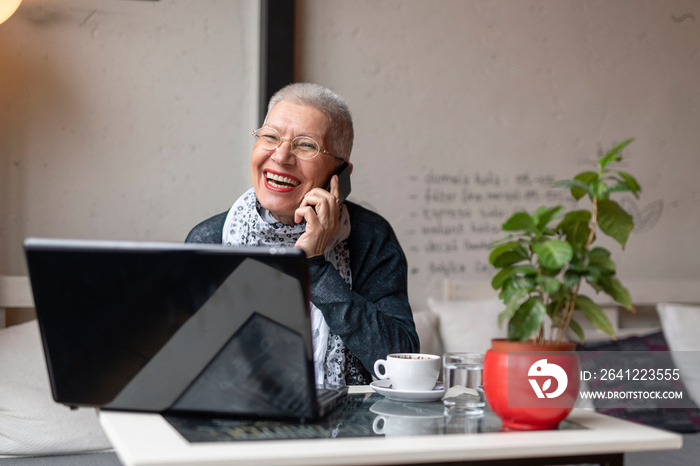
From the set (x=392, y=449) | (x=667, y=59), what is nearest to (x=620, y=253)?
(x=667, y=59)

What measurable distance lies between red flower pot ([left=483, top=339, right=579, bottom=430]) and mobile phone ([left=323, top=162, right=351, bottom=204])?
2.54 ft

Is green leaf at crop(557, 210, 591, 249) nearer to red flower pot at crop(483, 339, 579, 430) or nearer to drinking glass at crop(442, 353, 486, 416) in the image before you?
red flower pot at crop(483, 339, 579, 430)

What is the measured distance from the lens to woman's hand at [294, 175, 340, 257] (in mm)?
1437

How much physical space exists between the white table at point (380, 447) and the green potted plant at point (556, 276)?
0.07 meters

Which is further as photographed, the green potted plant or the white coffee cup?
the white coffee cup

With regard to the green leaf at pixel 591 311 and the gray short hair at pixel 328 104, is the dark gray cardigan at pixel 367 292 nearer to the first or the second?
the gray short hair at pixel 328 104

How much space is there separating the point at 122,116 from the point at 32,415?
0.88 m

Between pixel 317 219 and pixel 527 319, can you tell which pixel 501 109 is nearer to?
pixel 317 219

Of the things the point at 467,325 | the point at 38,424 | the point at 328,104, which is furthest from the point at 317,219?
the point at 467,325

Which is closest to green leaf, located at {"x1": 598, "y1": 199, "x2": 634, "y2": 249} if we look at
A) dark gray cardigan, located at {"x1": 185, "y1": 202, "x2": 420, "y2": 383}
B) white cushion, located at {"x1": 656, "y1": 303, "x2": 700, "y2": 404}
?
dark gray cardigan, located at {"x1": 185, "y1": 202, "x2": 420, "y2": 383}

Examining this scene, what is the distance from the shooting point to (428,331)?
2240 mm

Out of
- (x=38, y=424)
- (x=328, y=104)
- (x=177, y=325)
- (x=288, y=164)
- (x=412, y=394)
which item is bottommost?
(x=38, y=424)

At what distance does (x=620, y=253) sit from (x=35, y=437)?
205 cm

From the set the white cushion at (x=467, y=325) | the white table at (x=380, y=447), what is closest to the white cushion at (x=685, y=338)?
the white cushion at (x=467, y=325)
